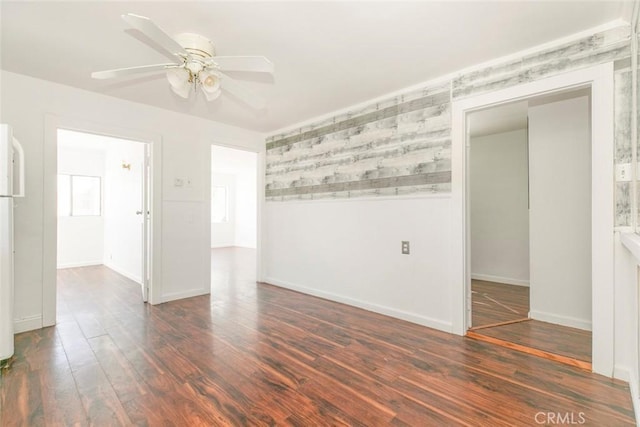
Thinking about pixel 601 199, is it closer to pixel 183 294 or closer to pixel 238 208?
pixel 183 294

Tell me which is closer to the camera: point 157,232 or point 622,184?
point 622,184

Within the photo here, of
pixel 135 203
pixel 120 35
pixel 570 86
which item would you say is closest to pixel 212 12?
pixel 120 35

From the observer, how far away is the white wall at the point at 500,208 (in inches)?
178

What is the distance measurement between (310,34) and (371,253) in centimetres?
229

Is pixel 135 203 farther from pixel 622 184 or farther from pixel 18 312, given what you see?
pixel 622 184

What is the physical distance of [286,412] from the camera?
1622 mm

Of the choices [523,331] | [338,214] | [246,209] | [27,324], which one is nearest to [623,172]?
[523,331]

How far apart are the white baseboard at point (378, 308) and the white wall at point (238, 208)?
5636 mm

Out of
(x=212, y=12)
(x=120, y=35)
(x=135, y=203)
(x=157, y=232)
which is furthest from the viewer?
(x=135, y=203)

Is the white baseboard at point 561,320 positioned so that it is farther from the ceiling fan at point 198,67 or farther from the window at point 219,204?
→ the window at point 219,204

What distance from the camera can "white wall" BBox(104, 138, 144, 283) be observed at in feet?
15.1

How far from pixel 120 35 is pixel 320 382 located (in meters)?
2.87

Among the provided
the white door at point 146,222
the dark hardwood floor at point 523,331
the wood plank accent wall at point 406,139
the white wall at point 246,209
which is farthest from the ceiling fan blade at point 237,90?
the white wall at point 246,209

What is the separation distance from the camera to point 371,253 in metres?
3.37
